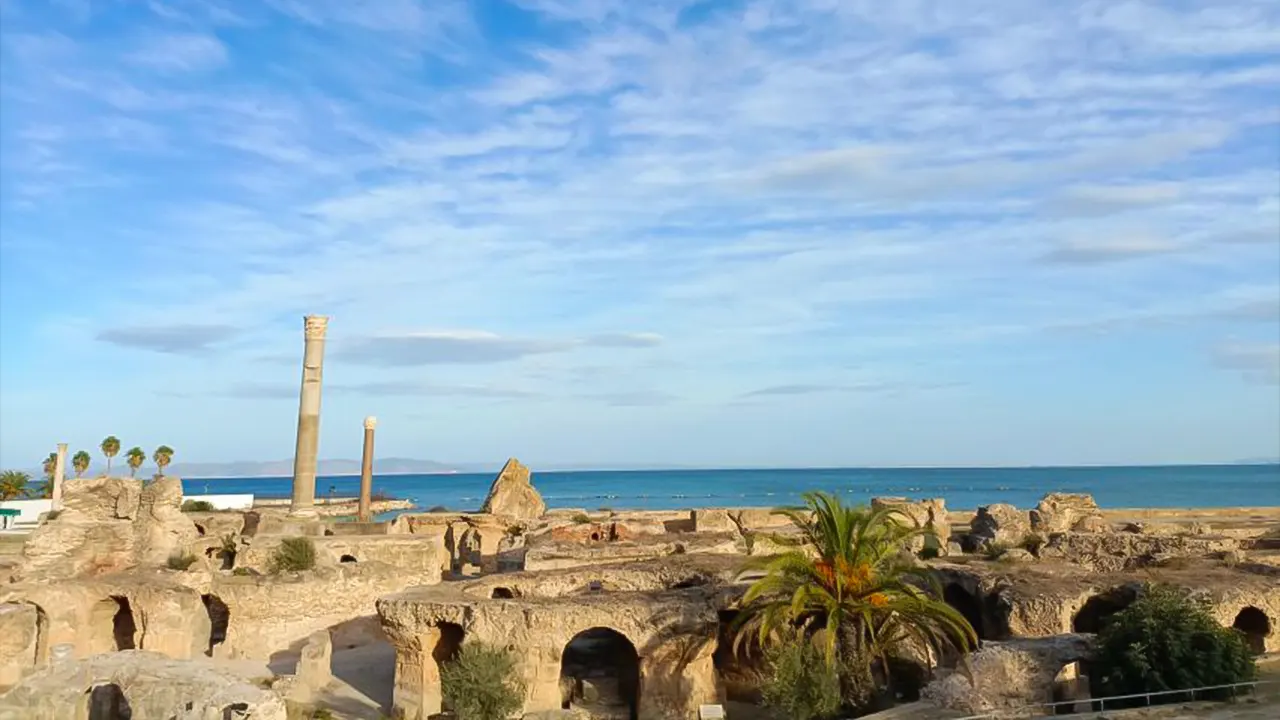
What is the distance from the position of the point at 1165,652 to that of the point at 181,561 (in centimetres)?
2236

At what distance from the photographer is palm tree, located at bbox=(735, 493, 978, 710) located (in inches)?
609

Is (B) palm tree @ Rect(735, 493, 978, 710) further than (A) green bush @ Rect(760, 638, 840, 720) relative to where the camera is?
Yes

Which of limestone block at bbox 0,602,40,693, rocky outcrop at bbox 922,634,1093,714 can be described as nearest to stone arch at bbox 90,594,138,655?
limestone block at bbox 0,602,40,693

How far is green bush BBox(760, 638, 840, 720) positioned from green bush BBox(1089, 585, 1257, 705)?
3.76 m

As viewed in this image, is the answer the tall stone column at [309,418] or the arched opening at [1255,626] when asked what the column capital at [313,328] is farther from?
the arched opening at [1255,626]

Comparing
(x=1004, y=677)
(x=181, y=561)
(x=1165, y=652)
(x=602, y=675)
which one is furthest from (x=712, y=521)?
(x=1165, y=652)

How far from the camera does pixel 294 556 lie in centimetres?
2386

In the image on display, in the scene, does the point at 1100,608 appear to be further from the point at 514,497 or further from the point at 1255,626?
the point at 514,497

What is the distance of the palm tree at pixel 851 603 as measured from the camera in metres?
15.5

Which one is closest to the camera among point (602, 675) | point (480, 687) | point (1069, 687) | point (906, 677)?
point (1069, 687)

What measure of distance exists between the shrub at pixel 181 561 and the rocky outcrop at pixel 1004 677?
19079 millimetres

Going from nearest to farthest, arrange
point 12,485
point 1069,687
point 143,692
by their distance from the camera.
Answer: point 1069,687, point 143,692, point 12,485

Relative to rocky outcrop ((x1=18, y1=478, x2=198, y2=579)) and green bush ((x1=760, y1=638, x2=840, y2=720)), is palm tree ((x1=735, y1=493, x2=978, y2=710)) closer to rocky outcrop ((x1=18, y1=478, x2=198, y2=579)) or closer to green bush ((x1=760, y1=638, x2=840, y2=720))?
green bush ((x1=760, y1=638, x2=840, y2=720))

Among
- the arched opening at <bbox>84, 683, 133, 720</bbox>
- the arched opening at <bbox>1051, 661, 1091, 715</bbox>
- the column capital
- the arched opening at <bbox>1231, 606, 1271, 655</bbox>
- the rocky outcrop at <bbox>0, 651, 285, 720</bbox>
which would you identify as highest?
the column capital
